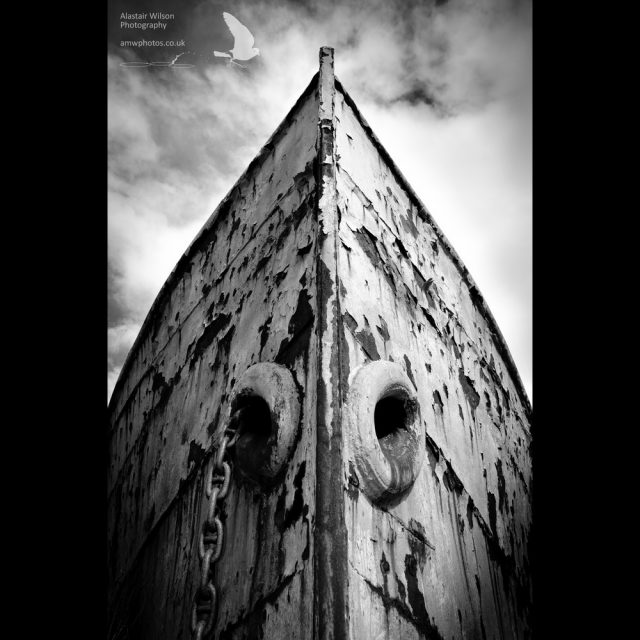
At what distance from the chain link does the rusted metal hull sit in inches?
1.3

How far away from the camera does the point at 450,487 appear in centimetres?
126

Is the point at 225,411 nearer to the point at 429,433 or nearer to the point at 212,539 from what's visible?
the point at 212,539

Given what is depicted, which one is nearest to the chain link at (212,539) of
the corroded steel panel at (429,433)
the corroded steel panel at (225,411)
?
the corroded steel panel at (225,411)

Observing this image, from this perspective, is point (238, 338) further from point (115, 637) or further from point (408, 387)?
point (115, 637)

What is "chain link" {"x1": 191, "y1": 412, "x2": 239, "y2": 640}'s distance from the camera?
0.97 meters

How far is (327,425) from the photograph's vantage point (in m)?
0.93

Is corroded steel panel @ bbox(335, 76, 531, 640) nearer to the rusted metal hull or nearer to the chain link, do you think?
the rusted metal hull

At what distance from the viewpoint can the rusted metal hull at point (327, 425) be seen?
920 millimetres

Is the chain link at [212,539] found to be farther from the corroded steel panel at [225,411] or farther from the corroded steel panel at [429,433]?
the corroded steel panel at [429,433]

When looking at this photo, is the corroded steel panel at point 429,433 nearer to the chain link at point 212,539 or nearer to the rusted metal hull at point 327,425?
the rusted metal hull at point 327,425

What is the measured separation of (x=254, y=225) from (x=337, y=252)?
0.44 meters

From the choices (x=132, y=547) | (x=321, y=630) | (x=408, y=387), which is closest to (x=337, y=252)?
(x=408, y=387)

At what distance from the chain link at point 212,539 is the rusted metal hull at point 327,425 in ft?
0.11
